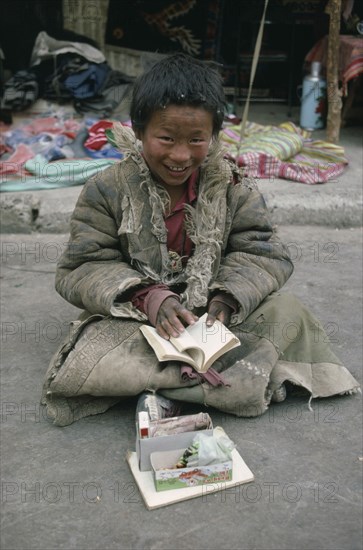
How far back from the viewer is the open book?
2328mm

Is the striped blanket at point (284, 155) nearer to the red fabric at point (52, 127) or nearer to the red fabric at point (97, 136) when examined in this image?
the red fabric at point (97, 136)

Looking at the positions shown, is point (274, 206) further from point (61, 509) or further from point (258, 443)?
point (61, 509)

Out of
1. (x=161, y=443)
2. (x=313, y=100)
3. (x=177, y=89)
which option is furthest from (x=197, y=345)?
(x=313, y=100)

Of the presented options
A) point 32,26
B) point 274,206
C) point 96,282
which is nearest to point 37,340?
point 96,282

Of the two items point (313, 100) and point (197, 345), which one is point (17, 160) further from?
point (197, 345)

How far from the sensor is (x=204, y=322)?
2.45 metres

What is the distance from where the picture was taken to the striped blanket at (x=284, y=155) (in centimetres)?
488

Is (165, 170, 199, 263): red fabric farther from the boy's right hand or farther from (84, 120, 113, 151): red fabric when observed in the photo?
(84, 120, 113, 151): red fabric

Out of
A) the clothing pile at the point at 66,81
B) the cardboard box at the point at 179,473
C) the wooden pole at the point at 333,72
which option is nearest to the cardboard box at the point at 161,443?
the cardboard box at the point at 179,473

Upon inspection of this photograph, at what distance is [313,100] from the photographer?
5980 millimetres

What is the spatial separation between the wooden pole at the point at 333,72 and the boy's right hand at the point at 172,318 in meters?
3.52

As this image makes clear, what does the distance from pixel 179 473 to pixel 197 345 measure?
422 mm

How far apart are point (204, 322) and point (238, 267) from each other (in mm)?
329

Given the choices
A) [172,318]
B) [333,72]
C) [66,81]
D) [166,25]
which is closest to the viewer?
[172,318]
